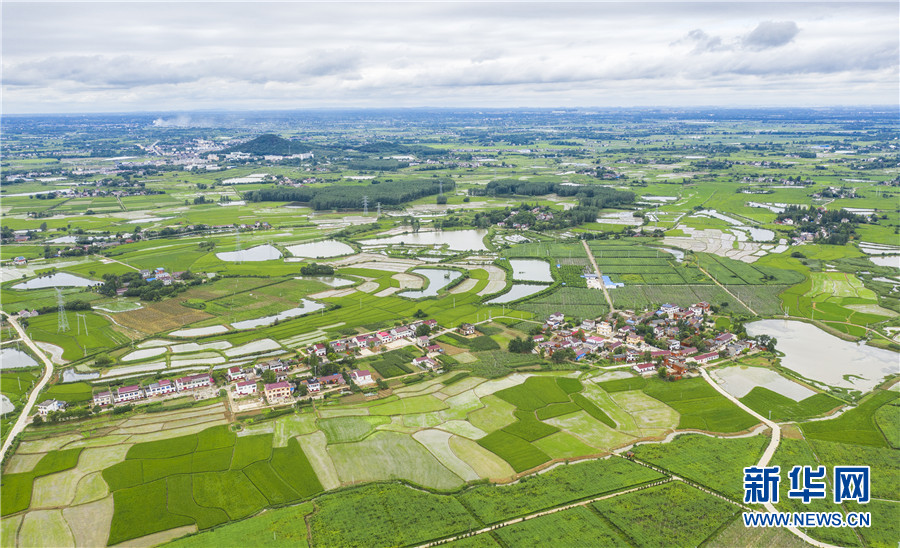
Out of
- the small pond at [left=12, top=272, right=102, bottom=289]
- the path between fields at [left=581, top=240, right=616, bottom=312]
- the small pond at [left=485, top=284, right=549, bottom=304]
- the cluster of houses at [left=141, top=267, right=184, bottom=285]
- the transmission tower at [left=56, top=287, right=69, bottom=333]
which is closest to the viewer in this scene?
the transmission tower at [left=56, top=287, right=69, bottom=333]

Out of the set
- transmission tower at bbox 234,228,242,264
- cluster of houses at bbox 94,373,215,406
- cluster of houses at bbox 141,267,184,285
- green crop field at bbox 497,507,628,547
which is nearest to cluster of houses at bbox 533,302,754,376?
green crop field at bbox 497,507,628,547

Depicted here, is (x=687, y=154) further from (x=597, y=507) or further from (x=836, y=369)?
(x=597, y=507)

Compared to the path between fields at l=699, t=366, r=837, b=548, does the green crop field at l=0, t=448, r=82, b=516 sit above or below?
above

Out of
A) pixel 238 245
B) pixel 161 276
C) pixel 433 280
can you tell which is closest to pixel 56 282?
pixel 161 276

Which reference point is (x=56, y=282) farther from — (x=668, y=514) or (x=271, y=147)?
(x=271, y=147)

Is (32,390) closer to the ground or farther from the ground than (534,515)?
farther from the ground

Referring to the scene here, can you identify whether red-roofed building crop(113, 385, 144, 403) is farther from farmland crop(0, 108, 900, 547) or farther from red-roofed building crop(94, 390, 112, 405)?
farmland crop(0, 108, 900, 547)

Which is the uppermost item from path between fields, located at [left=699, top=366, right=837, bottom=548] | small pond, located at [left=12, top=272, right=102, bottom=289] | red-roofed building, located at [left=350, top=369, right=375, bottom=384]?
small pond, located at [left=12, top=272, right=102, bottom=289]
